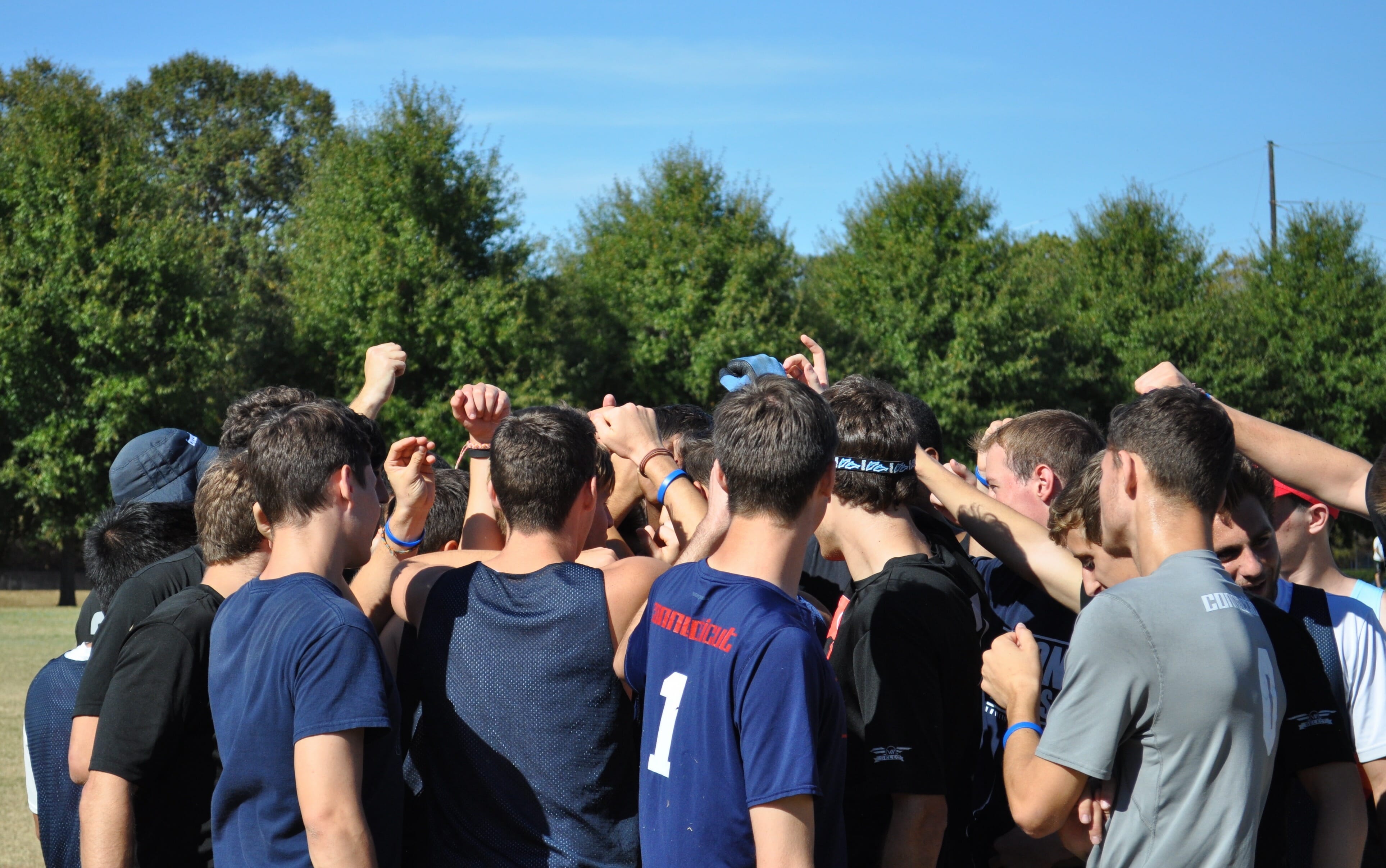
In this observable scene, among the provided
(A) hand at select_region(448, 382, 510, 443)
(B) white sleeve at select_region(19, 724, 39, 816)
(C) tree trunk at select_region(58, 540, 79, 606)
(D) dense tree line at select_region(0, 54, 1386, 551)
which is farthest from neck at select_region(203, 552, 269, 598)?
(C) tree trunk at select_region(58, 540, 79, 606)

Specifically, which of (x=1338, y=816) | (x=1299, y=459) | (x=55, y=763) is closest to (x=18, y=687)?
(x=55, y=763)

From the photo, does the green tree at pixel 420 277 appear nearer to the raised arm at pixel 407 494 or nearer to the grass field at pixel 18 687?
the grass field at pixel 18 687

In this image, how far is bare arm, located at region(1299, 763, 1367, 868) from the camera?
2.73 metres

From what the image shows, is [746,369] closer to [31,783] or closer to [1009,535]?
[1009,535]

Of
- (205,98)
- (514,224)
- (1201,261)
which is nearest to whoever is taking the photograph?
(514,224)

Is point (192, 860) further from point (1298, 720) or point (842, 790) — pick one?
point (1298, 720)

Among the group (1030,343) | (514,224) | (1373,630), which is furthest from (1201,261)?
(1373,630)

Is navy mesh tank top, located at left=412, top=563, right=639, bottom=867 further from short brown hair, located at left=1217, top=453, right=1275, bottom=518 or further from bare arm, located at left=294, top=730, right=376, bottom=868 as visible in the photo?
short brown hair, located at left=1217, top=453, right=1275, bottom=518

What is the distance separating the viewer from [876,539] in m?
3.26

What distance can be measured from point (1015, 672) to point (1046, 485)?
1.59 m

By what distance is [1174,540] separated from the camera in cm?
263

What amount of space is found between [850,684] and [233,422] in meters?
2.47

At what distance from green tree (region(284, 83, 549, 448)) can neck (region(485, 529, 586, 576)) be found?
2671 centimetres

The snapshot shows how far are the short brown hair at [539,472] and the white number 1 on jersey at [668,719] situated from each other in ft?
2.43
